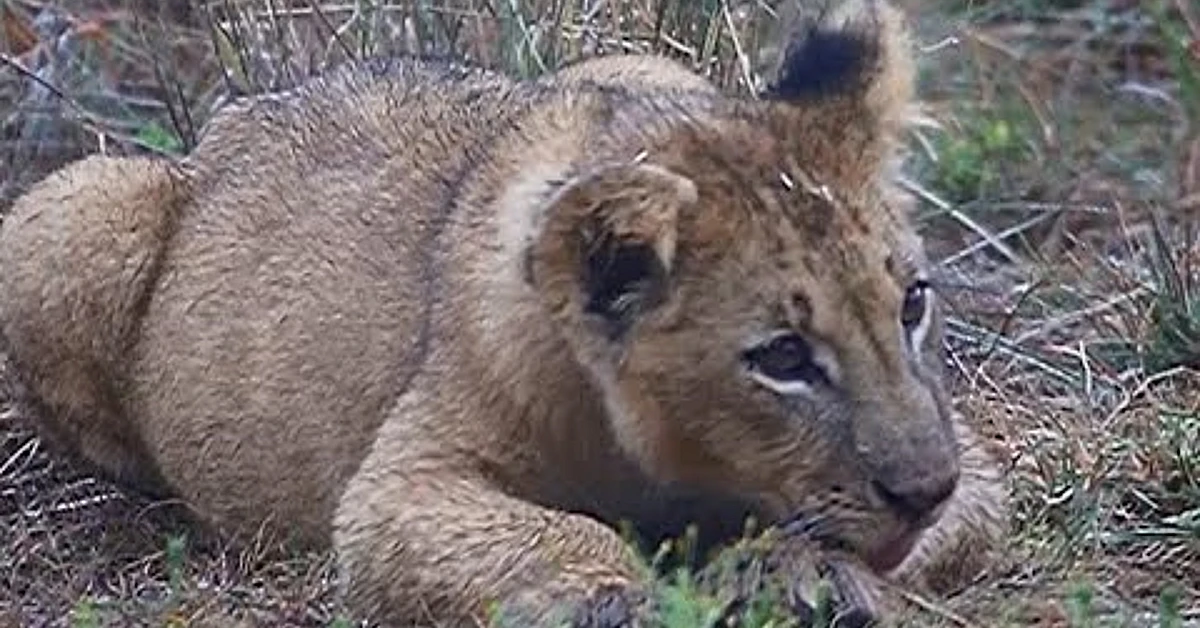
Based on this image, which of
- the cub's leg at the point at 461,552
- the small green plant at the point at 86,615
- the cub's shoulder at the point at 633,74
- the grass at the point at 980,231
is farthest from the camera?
the cub's shoulder at the point at 633,74

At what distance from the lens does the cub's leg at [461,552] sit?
18.5 feet

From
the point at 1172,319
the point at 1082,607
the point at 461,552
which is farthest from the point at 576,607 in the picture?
the point at 1172,319

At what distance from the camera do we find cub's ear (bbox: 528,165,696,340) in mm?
5520

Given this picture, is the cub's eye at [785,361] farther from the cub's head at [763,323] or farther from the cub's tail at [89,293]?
the cub's tail at [89,293]

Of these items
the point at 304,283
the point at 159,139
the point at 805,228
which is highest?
the point at 805,228

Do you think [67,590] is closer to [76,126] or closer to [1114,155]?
[76,126]

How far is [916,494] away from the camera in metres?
5.45

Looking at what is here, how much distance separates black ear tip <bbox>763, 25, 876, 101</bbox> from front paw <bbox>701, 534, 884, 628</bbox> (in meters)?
0.94

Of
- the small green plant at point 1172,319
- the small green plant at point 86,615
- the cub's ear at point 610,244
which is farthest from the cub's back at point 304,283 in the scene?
the small green plant at point 1172,319

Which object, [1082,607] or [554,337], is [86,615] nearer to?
[554,337]

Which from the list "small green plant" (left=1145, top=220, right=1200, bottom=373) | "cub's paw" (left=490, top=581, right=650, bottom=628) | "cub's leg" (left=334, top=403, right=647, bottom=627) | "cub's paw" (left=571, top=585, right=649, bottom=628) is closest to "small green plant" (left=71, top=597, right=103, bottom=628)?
"cub's leg" (left=334, top=403, right=647, bottom=627)

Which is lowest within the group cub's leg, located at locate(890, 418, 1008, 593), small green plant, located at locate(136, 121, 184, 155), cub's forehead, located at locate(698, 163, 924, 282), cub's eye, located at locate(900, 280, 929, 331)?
small green plant, located at locate(136, 121, 184, 155)

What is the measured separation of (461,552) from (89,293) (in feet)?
5.75

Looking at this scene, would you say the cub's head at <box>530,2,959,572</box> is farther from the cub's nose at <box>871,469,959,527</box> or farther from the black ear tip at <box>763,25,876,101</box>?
the black ear tip at <box>763,25,876,101</box>
